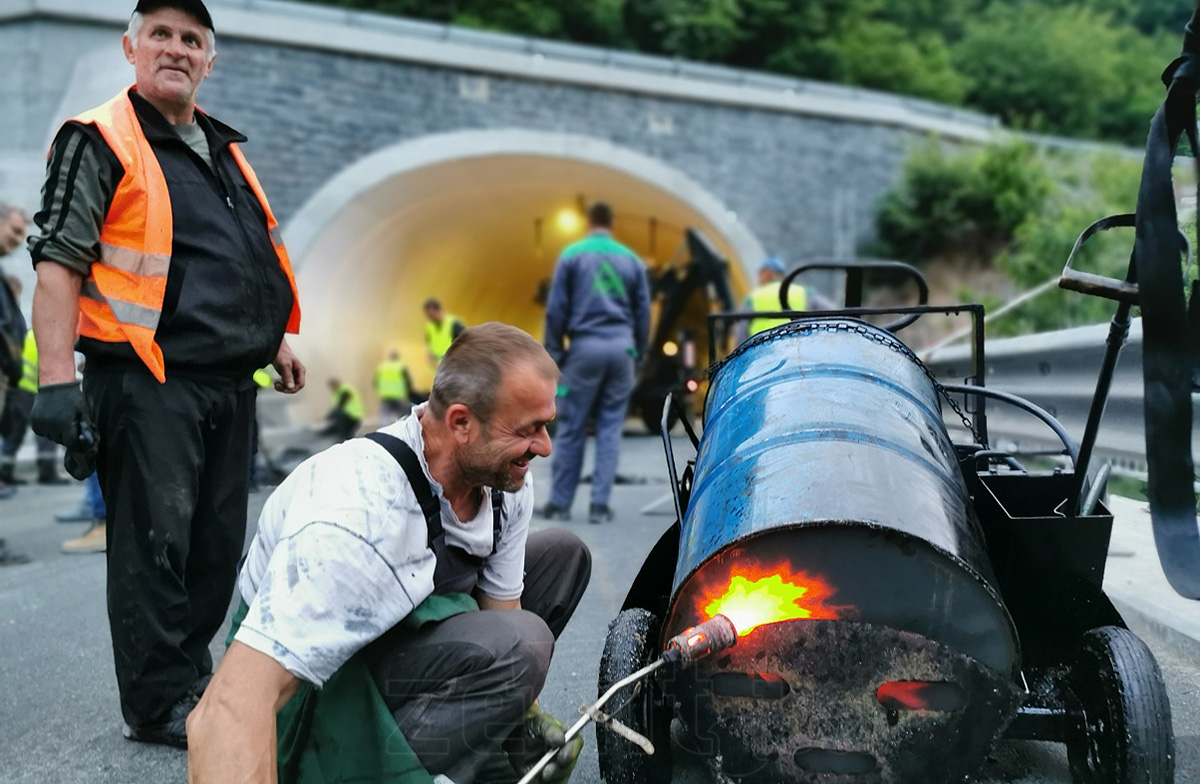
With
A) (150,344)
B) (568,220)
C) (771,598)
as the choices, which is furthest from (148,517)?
(568,220)

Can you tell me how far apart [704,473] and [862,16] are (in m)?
31.7

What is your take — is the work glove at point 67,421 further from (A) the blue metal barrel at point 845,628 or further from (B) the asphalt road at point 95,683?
(A) the blue metal barrel at point 845,628

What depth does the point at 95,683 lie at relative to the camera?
3.46 meters

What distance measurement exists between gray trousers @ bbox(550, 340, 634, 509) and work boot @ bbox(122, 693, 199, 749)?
12.5 feet

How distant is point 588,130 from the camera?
17.5 m

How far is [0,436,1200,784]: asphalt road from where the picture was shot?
264 centimetres

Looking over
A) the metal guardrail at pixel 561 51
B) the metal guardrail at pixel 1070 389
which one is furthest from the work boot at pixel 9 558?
the metal guardrail at pixel 561 51

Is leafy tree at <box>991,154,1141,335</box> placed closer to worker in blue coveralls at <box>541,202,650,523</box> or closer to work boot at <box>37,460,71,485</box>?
worker in blue coveralls at <box>541,202,650,523</box>

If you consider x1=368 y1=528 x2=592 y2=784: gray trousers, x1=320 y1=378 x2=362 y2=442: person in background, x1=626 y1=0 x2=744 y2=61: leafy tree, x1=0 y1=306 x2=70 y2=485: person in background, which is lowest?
x1=320 y1=378 x2=362 y2=442: person in background

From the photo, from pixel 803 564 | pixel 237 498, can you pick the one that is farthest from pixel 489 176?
Answer: pixel 803 564

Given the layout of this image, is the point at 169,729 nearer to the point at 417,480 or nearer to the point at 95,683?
the point at 95,683

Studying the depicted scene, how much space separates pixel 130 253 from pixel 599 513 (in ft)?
13.3

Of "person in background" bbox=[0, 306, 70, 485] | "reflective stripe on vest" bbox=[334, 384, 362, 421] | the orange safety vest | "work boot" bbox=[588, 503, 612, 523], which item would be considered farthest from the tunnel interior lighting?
the orange safety vest

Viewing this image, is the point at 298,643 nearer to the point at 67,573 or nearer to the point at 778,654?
the point at 778,654
